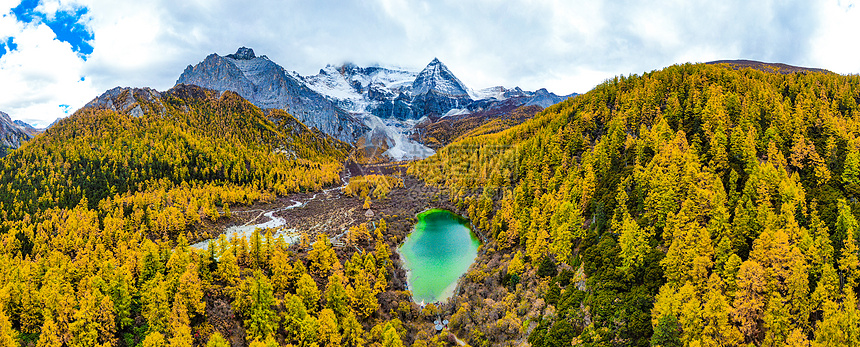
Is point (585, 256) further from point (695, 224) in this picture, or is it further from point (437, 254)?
point (437, 254)

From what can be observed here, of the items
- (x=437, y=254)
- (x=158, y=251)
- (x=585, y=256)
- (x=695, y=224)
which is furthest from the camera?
(x=437, y=254)

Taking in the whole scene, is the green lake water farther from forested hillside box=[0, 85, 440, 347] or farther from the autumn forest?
forested hillside box=[0, 85, 440, 347]

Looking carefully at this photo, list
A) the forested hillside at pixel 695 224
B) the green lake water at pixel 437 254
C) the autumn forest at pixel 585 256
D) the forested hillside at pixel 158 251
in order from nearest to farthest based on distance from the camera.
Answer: the forested hillside at pixel 695 224, the autumn forest at pixel 585 256, the forested hillside at pixel 158 251, the green lake water at pixel 437 254

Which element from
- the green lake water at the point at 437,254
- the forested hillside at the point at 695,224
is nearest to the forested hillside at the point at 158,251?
the green lake water at the point at 437,254

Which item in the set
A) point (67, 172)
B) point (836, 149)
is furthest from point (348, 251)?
point (67, 172)

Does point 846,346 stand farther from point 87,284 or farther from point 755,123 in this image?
point 87,284

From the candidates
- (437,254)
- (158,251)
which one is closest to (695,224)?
(437,254)

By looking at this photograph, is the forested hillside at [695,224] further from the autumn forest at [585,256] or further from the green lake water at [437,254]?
the green lake water at [437,254]

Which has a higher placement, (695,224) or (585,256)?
(695,224)

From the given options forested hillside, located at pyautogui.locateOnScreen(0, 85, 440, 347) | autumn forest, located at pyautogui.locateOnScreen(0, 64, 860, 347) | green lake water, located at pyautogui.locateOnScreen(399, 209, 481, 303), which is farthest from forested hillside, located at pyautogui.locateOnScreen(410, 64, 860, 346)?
forested hillside, located at pyautogui.locateOnScreen(0, 85, 440, 347)
